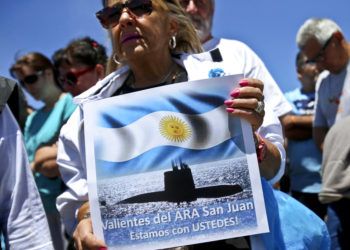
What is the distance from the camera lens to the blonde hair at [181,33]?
218 cm

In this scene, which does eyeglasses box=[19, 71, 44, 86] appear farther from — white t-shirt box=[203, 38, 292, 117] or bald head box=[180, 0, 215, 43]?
white t-shirt box=[203, 38, 292, 117]

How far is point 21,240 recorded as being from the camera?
6.36 ft

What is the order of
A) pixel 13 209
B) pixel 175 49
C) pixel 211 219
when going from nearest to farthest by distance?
pixel 211 219
pixel 13 209
pixel 175 49

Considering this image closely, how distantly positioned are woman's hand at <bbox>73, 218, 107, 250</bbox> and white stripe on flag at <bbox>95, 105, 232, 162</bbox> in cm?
21

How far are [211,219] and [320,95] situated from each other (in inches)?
119

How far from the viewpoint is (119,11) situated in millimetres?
2027

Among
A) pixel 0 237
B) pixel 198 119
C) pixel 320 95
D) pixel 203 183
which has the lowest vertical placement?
pixel 320 95

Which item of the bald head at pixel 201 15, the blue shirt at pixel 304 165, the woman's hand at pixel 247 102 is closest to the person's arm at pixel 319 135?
the blue shirt at pixel 304 165

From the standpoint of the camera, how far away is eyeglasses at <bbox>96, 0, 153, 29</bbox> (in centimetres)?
200

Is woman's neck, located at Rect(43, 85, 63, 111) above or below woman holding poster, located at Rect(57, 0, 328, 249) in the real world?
below

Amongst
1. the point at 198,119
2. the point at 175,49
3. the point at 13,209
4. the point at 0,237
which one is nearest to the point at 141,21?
the point at 175,49

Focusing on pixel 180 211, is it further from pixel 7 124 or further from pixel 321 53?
pixel 321 53

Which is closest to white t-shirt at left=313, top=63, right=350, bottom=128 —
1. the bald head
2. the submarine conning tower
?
the bald head

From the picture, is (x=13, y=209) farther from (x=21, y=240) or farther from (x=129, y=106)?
(x=129, y=106)
